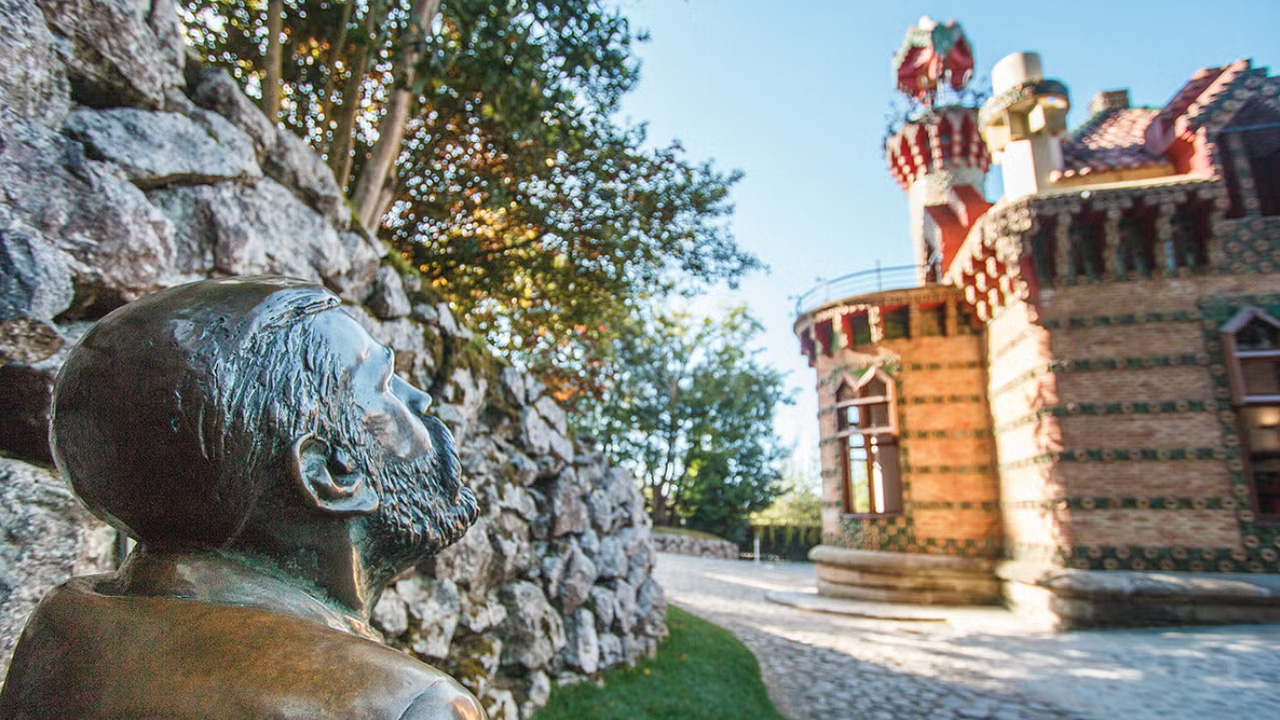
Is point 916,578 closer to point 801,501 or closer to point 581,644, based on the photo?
point 581,644

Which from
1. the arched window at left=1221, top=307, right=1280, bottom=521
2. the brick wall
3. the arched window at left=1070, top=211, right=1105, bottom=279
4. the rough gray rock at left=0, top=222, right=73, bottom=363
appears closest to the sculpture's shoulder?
the rough gray rock at left=0, top=222, right=73, bottom=363

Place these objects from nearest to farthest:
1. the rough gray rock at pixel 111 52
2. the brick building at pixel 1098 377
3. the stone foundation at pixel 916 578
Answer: the rough gray rock at pixel 111 52 → the brick building at pixel 1098 377 → the stone foundation at pixel 916 578

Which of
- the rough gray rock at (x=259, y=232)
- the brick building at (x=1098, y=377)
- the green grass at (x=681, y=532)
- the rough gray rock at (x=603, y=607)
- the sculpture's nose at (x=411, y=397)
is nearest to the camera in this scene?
the sculpture's nose at (x=411, y=397)

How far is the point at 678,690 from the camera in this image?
5824mm

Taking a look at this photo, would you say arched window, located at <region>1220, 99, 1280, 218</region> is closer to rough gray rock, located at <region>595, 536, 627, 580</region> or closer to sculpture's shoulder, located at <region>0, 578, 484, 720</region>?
rough gray rock, located at <region>595, 536, 627, 580</region>

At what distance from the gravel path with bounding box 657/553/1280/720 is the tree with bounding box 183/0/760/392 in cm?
541

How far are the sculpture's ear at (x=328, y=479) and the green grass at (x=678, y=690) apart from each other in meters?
4.14

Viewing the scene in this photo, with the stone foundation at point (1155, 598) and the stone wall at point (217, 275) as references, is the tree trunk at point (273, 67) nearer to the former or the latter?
the stone wall at point (217, 275)

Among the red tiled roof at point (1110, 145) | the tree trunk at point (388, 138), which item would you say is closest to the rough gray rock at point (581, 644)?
the tree trunk at point (388, 138)

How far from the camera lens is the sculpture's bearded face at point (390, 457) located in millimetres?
1271

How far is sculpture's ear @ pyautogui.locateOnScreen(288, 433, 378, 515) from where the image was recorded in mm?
1156

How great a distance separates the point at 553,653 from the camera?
5.46 metres

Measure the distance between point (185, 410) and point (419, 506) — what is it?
0.46 meters

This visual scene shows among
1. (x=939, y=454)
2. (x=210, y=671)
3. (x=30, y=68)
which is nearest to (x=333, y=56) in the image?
(x=30, y=68)
